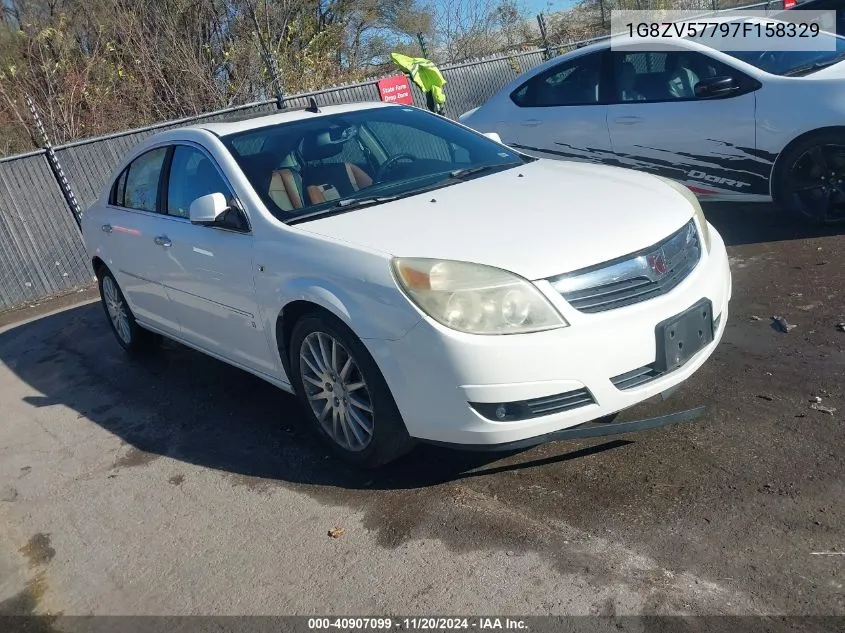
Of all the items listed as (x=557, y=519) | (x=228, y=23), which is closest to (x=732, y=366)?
(x=557, y=519)

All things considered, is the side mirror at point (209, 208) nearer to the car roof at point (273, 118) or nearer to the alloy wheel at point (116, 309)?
the car roof at point (273, 118)

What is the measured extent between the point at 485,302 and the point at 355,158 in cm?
175

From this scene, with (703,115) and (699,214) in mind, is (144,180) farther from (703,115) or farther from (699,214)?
Result: (703,115)

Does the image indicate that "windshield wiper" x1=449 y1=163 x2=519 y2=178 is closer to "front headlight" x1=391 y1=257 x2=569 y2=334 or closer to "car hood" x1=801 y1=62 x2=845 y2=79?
"front headlight" x1=391 y1=257 x2=569 y2=334

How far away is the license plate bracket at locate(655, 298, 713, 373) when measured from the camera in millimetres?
3523

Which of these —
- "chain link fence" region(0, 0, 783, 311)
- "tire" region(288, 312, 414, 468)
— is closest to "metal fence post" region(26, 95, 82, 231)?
"chain link fence" region(0, 0, 783, 311)

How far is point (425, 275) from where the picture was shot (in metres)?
3.44

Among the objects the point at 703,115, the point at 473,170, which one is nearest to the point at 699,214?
the point at 473,170

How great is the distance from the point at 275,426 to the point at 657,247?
2342 millimetres

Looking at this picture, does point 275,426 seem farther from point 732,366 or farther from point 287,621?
point 732,366

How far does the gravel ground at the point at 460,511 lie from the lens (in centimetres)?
301

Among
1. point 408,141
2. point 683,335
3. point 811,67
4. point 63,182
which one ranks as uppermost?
point 408,141

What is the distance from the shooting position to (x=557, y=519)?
342 cm

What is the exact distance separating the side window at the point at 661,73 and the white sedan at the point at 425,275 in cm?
259
